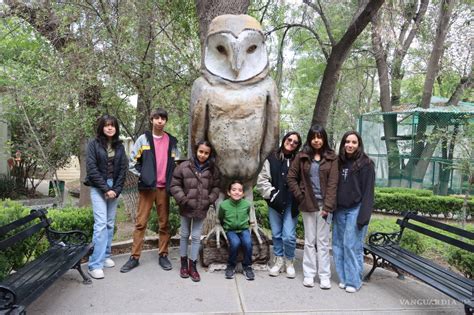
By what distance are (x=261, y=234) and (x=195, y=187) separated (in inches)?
36.0

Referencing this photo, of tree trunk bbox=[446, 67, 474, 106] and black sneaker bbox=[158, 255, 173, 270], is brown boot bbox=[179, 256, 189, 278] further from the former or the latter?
tree trunk bbox=[446, 67, 474, 106]

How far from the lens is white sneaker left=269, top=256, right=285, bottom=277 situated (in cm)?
373

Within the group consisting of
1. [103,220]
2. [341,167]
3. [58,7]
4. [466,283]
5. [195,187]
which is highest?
[58,7]

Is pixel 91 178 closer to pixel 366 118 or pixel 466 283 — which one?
pixel 466 283

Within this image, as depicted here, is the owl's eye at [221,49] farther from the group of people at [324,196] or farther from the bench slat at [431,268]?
the bench slat at [431,268]

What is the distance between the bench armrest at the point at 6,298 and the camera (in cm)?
222

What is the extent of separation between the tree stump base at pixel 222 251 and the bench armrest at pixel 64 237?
122cm

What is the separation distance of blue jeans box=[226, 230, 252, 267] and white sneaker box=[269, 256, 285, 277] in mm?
283

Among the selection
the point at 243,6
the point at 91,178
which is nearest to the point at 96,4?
the point at 243,6

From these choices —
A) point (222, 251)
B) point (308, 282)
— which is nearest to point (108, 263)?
point (222, 251)

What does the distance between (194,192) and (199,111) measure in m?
0.76

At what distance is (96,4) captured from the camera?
5.74m

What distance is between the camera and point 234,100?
346 cm

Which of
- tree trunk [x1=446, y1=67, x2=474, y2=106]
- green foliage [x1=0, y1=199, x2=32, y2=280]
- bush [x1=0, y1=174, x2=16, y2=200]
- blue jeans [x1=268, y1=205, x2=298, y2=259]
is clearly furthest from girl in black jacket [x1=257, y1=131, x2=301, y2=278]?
bush [x1=0, y1=174, x2=16, y2=200]
